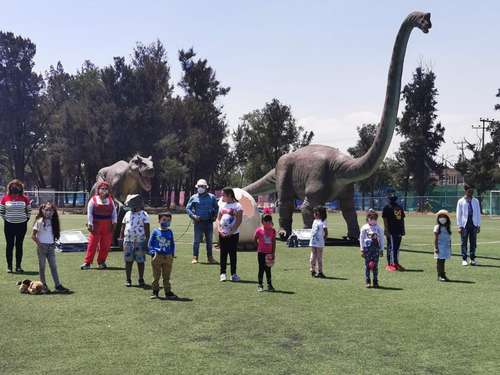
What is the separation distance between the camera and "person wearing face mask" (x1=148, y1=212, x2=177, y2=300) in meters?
8.62

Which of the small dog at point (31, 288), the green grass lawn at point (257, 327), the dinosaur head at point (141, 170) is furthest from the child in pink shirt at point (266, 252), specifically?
the dinosaur head at point (141, 170)

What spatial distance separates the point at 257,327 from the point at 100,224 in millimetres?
6040

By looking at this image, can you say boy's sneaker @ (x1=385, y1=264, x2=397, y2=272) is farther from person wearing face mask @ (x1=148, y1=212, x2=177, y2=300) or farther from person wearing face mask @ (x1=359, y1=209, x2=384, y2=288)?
person wearing face mask @ (x1=148, y1=212, x2=177, y2=300)

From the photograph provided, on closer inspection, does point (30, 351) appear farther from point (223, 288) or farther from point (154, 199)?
point (154, 199)

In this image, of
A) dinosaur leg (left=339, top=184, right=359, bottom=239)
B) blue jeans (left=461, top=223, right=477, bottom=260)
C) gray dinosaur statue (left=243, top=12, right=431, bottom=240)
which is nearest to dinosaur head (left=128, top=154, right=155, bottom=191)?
gray dinosaur statue (left=243, top=12, right=431, bottom=240)

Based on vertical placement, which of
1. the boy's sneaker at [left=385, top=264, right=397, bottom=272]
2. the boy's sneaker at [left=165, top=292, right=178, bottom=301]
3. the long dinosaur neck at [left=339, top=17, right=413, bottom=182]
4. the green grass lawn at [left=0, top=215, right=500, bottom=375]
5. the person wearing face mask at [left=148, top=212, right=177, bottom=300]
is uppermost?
the long dinosaur neck at [left=339, top=17, right=413, bottom=182]

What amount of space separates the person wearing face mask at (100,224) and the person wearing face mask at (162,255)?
339 centimetres

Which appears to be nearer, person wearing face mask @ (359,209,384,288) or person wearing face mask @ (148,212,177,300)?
person wearing face mask @ (148,212,177,300)

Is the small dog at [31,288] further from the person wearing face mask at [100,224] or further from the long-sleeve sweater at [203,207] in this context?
the long-sleeve sweater at [203,207]

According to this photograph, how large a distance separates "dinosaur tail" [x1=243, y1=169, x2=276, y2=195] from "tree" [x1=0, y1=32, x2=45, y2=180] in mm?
45920

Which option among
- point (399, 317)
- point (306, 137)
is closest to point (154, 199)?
point (306, 137)

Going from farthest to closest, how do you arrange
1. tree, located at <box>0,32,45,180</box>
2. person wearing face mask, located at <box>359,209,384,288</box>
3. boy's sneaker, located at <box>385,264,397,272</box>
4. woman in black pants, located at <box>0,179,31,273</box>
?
tree, located at <box>0,32,45,180</box> < boy's sneaker, located at <box>385,264,397,272</box> < woman in black pants, located at <box>0,179,31,273</box> < person wearing face mask, located at <box>359,209,384,288</box>

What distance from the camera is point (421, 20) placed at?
14.2 meters

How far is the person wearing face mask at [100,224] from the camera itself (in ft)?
39.0
